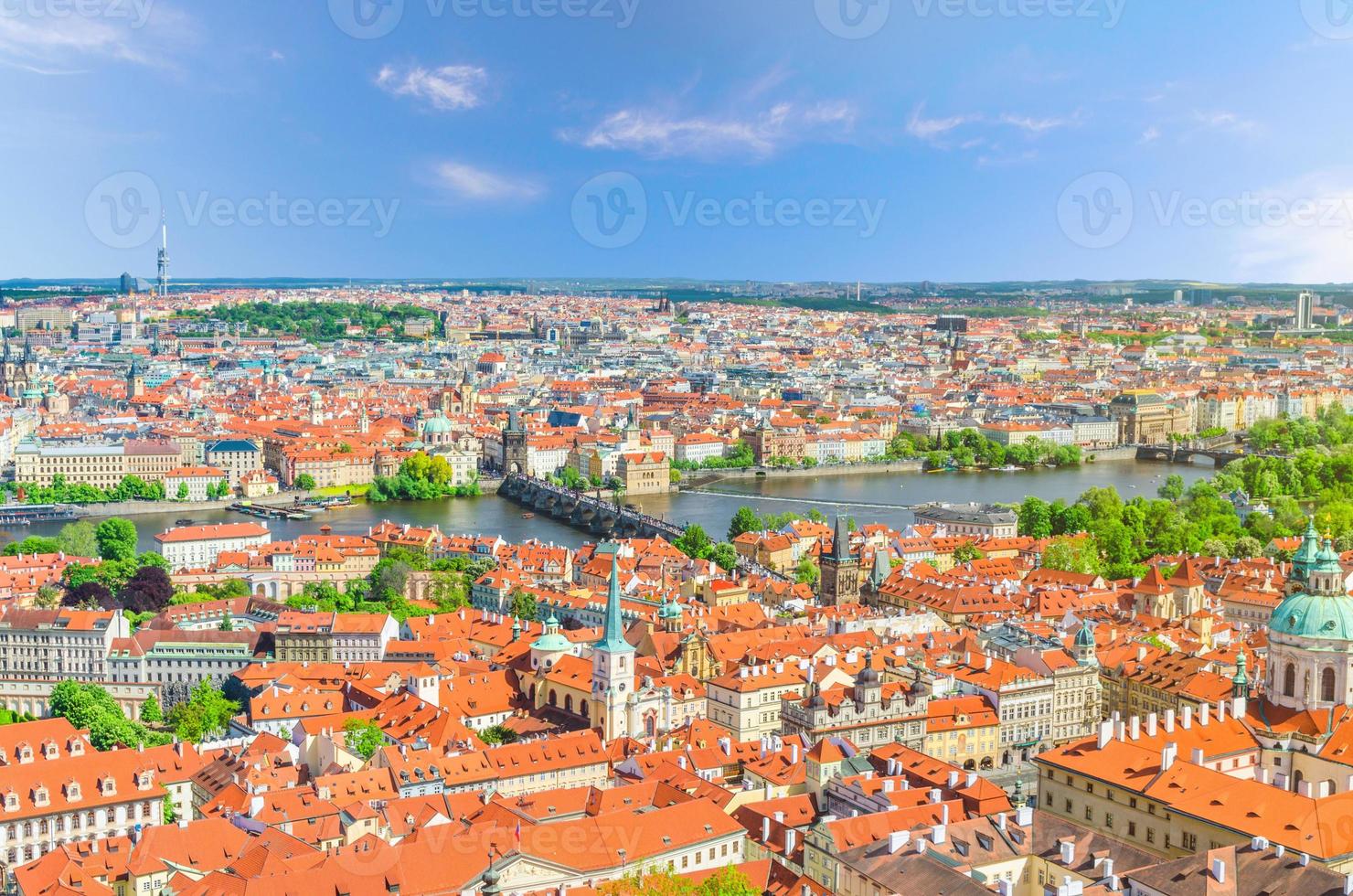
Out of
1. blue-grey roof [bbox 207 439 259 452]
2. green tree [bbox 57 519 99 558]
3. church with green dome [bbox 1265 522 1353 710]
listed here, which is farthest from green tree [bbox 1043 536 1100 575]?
blue-grey roof [bbox 207 439 259 452]

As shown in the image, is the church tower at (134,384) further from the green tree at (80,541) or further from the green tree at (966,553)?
the green tree at (966,553)

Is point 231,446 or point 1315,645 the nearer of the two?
point 1315,645

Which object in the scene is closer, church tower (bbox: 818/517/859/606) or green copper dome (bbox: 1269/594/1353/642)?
green copper dome (bbox: 1269/594/1353/642)

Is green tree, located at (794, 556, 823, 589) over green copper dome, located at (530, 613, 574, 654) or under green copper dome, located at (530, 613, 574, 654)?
under

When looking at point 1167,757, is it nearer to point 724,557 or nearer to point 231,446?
point 724,557

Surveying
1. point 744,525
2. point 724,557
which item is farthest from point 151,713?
point 744,525

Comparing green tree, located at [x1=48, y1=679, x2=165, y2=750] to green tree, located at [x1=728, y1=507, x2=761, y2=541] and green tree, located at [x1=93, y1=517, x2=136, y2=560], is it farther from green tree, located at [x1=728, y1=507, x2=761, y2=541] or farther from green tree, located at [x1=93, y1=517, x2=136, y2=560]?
green tree, located at [x1=728, y1=507, x2=761, y2=541]

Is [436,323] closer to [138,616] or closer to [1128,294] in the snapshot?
[1128,294]

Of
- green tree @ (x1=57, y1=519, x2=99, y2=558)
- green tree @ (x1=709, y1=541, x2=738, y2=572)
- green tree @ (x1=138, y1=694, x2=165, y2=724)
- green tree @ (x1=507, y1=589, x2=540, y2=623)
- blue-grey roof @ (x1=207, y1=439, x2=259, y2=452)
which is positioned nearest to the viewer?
green tree @ (x1=138, y1=694, x2=165, y2=724)
